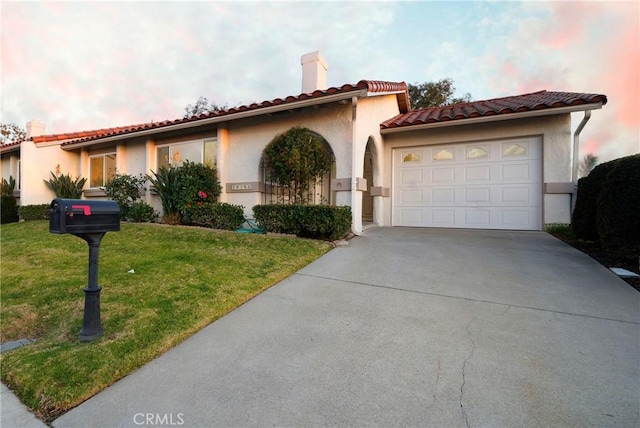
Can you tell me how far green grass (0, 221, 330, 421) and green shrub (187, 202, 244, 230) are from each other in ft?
3.10

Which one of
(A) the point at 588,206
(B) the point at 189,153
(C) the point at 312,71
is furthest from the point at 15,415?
(C) the point at 312,71

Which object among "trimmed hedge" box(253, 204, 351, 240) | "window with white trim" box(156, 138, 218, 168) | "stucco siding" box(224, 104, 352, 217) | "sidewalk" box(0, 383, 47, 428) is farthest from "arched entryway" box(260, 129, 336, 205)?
"sidewalk" box(0, 383, 47, 428)

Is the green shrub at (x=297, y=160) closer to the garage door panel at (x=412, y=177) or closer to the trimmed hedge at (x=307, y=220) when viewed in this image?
the trimmed hedge at (x=307, y=220)

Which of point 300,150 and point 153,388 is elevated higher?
point 300,150

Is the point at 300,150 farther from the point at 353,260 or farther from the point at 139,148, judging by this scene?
the point at 139,148

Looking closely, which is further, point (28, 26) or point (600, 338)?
point (28, 26)

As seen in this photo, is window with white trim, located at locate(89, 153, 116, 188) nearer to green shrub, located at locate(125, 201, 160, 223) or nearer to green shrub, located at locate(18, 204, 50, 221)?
green shrub, located at locate(18, 204, 50, 221)

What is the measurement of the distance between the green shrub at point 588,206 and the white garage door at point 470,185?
1589mm

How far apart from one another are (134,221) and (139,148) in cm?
325

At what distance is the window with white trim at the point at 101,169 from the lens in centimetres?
1238

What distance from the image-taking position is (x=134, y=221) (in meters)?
9.87

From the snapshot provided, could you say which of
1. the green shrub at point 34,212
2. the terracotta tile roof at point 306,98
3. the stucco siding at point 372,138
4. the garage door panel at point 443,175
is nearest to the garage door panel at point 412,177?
the garage door panel at point 443,175

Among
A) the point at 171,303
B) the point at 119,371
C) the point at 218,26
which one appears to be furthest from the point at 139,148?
the point at 119,371

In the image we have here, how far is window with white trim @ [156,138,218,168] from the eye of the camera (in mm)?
9859
